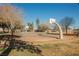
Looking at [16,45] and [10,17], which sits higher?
[10,17]

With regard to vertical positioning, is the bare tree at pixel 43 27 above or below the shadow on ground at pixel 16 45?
above

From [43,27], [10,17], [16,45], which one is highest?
[10,17]

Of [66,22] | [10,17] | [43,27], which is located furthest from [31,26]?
[66,22]

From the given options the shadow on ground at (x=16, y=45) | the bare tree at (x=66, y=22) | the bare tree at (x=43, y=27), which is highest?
the bare tree at (x=66, y=22)

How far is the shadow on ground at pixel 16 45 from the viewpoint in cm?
489

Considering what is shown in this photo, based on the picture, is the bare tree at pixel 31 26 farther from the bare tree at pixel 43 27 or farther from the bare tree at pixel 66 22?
the bare tree at pixel 66 22

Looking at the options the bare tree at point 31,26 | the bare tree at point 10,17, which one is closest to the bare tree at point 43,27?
the bare tree at point 31,26

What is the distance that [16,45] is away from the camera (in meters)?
4.91

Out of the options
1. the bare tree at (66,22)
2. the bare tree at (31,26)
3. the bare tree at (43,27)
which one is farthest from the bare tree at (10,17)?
the bare tree at (66,22)

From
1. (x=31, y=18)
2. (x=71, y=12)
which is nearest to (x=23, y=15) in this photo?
(x=31, y=18)

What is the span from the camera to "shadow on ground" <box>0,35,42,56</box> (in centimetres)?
489

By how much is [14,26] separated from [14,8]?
189mm

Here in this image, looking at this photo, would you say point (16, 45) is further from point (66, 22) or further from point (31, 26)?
point (66, 22)

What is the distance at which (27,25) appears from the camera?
491 cm
